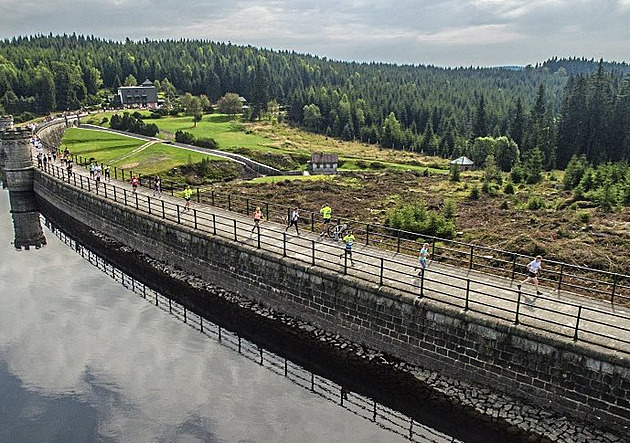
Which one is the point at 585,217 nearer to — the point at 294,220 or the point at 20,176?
the point at 294,220

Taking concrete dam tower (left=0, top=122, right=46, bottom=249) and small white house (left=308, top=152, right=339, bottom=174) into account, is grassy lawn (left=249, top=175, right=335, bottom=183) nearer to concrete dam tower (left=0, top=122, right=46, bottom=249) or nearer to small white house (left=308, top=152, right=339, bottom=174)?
small white house (left=308, top=152, right=339, bottom=174)

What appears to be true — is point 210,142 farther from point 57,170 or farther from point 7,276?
point 7,276

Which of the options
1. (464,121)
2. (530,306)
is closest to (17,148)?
(530,306)

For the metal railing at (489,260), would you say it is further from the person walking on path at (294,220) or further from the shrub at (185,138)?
the shrub at (185,138)

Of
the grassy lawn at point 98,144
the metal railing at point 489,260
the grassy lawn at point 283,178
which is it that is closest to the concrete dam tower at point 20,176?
the grassy lawn at point 98,144

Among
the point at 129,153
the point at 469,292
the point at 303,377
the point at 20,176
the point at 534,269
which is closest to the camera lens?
the point at 534,269

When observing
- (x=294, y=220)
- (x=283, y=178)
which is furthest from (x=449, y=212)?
(x=283, y=178)

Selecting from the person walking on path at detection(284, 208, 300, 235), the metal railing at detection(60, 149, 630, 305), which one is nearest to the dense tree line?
the metal railing at detection(60, 149, 630, 305)
